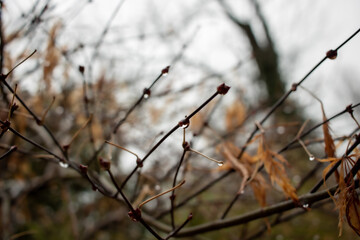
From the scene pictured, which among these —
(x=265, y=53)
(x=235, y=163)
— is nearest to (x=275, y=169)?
(x=235, y=163)

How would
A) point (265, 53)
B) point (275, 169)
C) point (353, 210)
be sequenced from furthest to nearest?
point (265, 53)
point (275, 169)
point (353, 210)

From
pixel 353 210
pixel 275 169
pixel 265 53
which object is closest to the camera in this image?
pixel 353 210

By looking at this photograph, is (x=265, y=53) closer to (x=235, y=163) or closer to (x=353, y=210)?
(x=235, y=163)

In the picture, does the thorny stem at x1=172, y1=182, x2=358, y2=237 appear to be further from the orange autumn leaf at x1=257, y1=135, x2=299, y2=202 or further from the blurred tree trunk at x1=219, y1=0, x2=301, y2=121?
the blurred tree trunk at x1=219, y1=0, x2=301, y2=121

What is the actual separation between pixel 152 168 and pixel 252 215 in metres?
1.32

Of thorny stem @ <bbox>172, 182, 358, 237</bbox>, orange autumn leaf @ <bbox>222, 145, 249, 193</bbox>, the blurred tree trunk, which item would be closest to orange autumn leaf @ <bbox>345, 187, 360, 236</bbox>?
thorny stem @ <bbox>172, 182, 358, 237</bbox>

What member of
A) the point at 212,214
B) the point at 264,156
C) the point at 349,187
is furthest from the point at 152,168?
the point at 349,187

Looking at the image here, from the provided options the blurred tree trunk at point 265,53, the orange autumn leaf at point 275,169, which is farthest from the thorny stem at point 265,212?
the blurred tree trunk at point 265,53

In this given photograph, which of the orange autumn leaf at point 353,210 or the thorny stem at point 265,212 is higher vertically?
the thorny stem at point 265,212

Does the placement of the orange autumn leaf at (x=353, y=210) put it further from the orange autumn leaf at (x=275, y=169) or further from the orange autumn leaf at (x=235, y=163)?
the orange autumn leaf at (x=235, y=163)

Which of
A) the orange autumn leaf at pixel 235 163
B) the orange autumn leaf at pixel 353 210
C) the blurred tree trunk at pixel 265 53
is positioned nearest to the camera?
the orange autumn leaf at pixel 353 210

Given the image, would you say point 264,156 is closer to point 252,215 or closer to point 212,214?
point 252,215

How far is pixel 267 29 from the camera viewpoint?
5.42 meters

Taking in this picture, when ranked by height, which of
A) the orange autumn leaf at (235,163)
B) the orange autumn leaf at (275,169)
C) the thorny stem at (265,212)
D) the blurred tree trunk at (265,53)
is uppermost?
the blurred tree trunk at (265,53)
